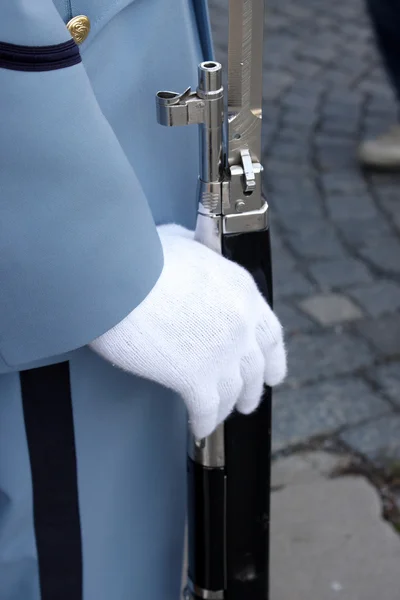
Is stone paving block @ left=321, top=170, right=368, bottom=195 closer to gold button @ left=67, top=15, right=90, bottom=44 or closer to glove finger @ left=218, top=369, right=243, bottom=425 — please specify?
glove finger @ left=218, top=369, right=243, bottom=425

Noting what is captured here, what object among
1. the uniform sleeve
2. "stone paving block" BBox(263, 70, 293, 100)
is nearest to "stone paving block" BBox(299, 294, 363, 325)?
"stone paving block" BBox(263, 70, 293, 100)

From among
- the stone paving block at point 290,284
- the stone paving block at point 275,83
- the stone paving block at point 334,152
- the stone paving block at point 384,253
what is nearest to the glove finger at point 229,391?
the stone paving block at point 290,284

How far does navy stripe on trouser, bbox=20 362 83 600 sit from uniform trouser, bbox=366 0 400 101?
2757mm

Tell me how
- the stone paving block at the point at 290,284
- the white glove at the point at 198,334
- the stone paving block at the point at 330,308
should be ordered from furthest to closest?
the stone paving block at the point at 290,284, the stone paving block at the point at 330,308, the white glove at the point at 198,334

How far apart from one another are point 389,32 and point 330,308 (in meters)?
1.28

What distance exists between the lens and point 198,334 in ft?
3.35

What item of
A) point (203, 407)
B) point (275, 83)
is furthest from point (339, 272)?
point (203, 407)

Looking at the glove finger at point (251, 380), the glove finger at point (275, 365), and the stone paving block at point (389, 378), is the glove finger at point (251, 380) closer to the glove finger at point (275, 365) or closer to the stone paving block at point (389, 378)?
the glove finger at point (275, 365)

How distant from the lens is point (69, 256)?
95 centimetres

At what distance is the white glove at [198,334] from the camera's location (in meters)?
1.01

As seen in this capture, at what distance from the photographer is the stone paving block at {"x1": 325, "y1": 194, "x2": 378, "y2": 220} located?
11.1 ft

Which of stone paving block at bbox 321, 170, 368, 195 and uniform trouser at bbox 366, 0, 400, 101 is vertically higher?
uniform trouser at bbox 366, 0, 400, 101

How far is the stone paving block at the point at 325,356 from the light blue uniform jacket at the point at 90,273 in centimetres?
135

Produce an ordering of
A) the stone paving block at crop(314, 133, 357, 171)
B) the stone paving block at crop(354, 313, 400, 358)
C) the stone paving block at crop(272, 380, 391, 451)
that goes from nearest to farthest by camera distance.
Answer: the stone paving block at crop(272, 380, 391, 451), the stone paving block at crop(354, 313, 400, 358), the stone paving block at crop(314, 133, 357, 171)
